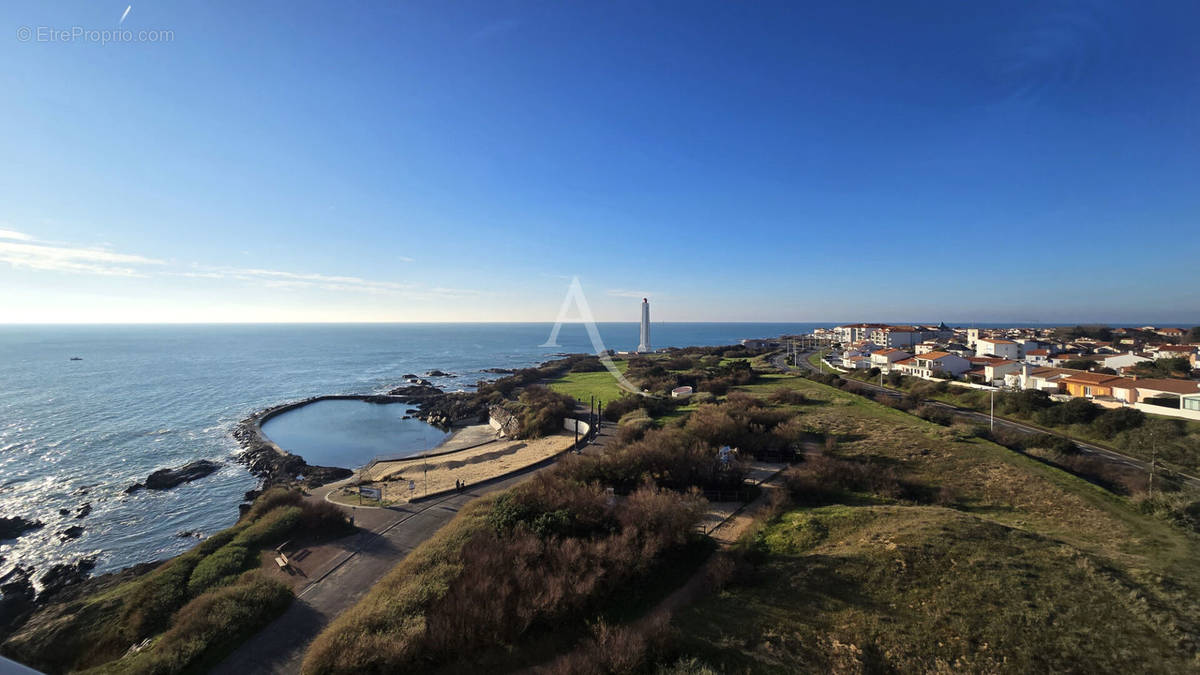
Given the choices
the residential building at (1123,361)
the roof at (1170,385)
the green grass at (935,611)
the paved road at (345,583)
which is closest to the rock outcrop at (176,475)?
the paved road at (345,583)

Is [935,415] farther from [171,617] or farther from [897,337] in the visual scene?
[897,337]

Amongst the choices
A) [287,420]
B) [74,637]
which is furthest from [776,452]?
[287,420]

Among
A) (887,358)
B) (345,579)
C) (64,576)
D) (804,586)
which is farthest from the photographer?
(887,358)

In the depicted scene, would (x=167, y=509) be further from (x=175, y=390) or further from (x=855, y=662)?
(x=175, y=390)

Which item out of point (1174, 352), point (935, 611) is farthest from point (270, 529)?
point (1174, 352)

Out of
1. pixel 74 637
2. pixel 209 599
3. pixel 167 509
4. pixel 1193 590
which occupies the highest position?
pixel 1193 590

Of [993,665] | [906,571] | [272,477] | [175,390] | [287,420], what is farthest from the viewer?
[175,390]

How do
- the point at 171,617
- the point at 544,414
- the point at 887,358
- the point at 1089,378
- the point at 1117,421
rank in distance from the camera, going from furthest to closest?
1. the point at 887,358
2. the point at 544,414
3. the point at 1089,378
4. the point at 1117,421
5. the point at 171,617
